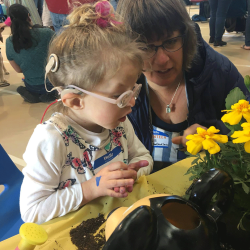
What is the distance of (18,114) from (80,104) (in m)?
2.21

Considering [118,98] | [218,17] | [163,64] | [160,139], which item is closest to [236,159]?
[118,98]

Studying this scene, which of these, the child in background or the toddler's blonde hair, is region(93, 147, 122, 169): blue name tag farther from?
the toddler's blonde hair

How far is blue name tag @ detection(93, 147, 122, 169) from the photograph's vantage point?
778mm

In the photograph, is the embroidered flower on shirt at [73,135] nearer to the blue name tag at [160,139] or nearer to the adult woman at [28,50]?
the blue name tag at [160,139]

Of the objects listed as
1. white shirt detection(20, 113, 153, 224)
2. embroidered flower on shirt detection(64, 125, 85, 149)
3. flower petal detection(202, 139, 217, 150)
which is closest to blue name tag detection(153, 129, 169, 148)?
white shirt detection(20, 113, 153, 224)

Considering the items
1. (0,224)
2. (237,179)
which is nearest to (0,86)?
(0,224)

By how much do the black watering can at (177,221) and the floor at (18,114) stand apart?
1658mm

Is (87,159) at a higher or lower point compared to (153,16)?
lower

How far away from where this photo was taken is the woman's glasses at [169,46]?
0.89 metres

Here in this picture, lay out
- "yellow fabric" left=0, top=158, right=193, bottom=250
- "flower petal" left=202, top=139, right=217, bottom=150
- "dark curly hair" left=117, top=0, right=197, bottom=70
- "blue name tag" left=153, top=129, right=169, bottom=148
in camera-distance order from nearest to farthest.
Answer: "flower petal" left=202, top=139, right=217, bottom=150 < "yellow fabric" left=0, top=158, right=193, bottom=250 < "dark curly hair" left=117, top=0, right=197, bottom=70 < "blue name tag" left=153, top=129, right=169, bottom=148

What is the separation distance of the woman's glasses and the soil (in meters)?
0.58

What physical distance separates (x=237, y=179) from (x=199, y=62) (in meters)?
0.72

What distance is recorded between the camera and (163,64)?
93 cm

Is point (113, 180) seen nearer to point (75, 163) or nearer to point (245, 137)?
point (75, 163)
